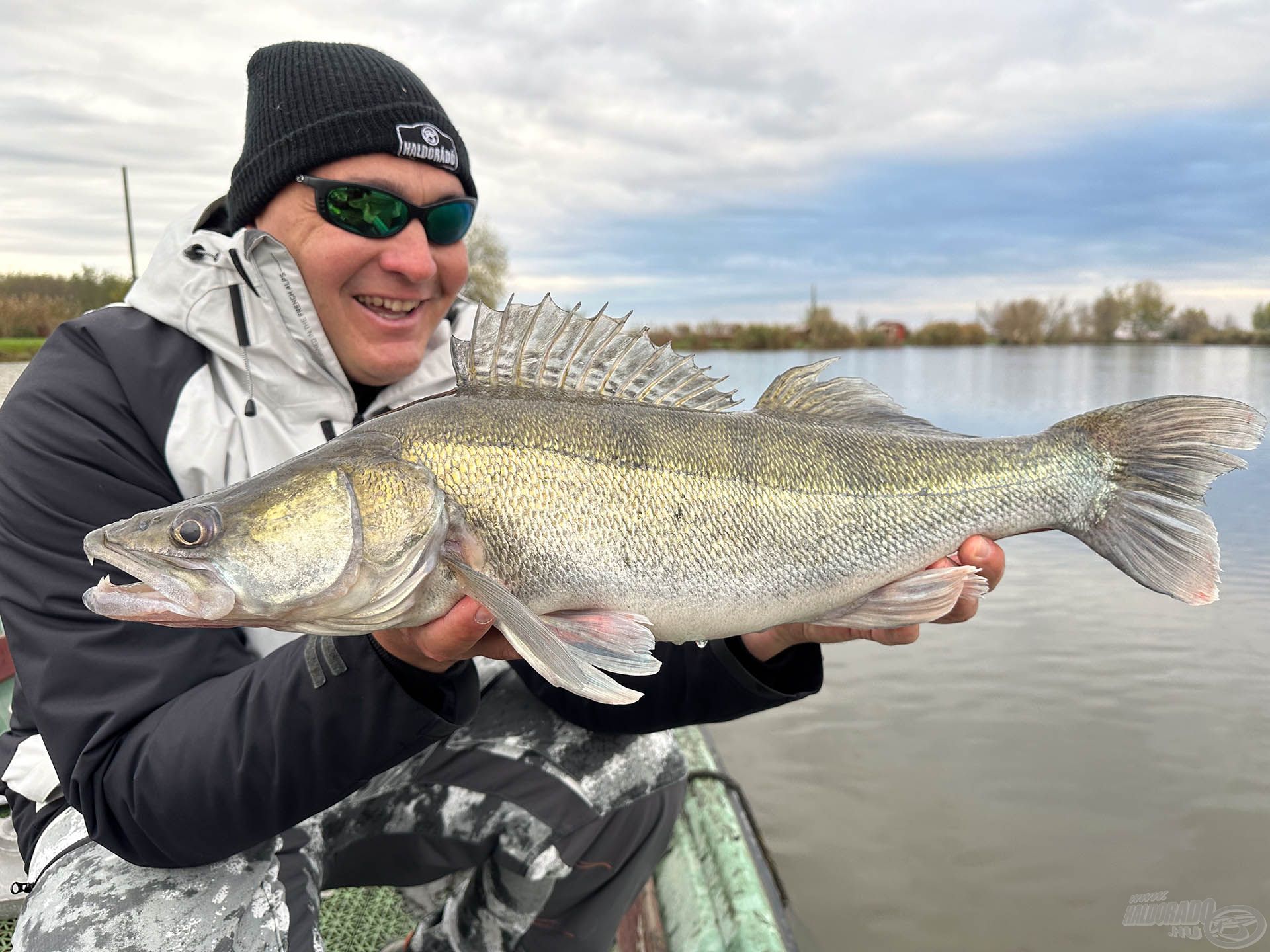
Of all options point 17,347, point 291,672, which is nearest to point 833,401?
point 291,672

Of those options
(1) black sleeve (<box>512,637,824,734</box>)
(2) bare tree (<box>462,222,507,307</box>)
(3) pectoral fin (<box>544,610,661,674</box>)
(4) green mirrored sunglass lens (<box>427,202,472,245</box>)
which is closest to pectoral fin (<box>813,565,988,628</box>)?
(1) black sleeve (<box>512,637,824,734</box>)

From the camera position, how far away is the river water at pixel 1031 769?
14.0 feet

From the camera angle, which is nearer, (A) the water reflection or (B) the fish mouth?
(B) the fish mouth

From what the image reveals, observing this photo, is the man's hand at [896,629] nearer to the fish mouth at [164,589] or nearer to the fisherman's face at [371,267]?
the fish mouth at [164,589]

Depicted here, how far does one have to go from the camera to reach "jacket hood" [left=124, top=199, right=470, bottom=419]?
251 centimetres

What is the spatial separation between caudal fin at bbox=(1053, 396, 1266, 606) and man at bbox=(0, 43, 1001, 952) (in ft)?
1.40

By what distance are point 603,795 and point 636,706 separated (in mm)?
315

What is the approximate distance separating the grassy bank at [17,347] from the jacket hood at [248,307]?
409 inches

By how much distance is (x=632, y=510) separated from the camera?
1.99m

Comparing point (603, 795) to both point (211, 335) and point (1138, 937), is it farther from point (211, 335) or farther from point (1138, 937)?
point (1138, 937)

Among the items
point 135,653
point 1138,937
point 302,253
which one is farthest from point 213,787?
point 1138,937

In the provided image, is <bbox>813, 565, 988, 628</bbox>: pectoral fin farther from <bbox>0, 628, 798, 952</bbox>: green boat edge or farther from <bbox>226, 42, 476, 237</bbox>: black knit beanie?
<bbox>226, 42, 476, 237</bbox>: black knit beanie

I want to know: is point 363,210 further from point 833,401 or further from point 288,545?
point 833,401

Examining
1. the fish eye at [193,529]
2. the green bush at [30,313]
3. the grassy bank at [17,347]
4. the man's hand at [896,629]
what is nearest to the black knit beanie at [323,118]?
the fish eye at [193,529]
